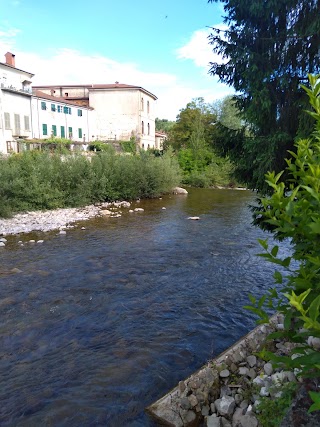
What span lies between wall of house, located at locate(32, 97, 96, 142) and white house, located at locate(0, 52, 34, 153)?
1.25 m

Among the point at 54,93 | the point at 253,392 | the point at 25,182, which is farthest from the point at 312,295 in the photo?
the point at 54,93

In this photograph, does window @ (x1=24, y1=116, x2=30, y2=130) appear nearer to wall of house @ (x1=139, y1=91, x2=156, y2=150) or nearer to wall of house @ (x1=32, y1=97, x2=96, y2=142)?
wall of house @ (x1=32, y1=97, x2=96, y2=142)

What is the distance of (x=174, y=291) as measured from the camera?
7.20 metres

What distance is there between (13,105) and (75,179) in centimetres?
2202

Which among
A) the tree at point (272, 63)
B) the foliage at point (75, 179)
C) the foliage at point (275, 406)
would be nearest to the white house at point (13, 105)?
the foliage at point (75, 179)

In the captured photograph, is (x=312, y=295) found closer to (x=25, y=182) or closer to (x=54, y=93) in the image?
(x=25, y=182)

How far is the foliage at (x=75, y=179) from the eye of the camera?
15594mm

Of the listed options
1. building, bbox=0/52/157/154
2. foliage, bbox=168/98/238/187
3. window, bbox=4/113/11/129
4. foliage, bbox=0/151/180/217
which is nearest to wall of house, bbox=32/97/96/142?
building, bbox=0/52/157/154

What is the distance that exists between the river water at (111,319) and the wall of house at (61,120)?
31105 millimetres

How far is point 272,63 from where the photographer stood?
18.4 ft

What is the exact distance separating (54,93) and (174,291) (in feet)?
169

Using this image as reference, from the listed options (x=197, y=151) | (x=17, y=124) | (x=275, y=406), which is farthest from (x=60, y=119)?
(x=275, y=406)

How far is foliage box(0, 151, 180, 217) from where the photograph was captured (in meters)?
15.6

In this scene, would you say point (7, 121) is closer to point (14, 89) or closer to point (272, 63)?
point (14, 89)
